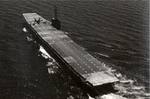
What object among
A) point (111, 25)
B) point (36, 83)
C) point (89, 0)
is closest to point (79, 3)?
point (89, 0)

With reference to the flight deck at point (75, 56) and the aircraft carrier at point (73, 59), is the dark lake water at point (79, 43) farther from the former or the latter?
the flight deck at point (75, 56)

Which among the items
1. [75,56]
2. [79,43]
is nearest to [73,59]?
[75,56]

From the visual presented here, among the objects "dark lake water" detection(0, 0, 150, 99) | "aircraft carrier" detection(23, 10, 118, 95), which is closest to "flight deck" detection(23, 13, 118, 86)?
"aircraft carrier" detection(23, 10, 118, 95)

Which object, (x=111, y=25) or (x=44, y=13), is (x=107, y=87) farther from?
(x=44, y=13)

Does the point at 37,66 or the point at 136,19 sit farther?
the point at 136,19

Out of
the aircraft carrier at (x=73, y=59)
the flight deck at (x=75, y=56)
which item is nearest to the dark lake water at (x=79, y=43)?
the aircraft carrier at (x=73, y=59)

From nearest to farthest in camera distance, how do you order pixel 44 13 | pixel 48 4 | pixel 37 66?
pixel 37 66 → pixel 44 13 → pixel 48 4

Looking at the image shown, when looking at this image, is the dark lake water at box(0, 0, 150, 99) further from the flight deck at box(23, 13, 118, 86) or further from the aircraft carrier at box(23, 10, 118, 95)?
the flight deck at box(23, 13, 118, 86)
